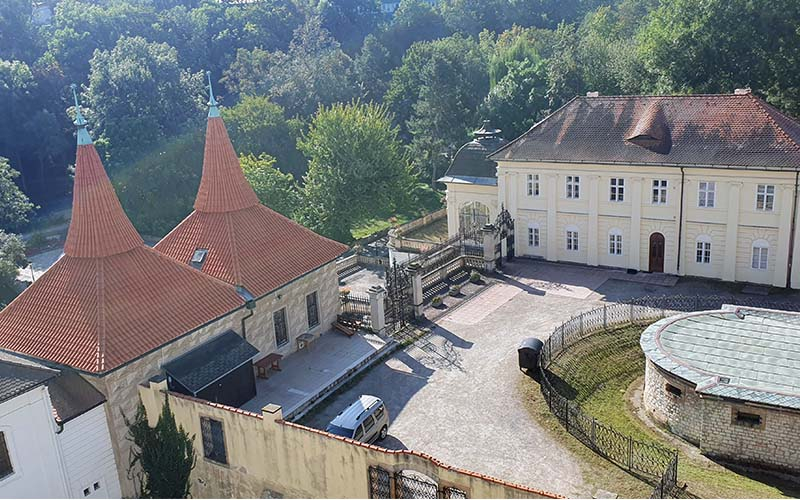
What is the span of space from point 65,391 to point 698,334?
62.6ft

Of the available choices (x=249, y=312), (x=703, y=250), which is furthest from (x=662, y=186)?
(x=249, y=312)

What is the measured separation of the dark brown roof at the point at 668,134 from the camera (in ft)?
104

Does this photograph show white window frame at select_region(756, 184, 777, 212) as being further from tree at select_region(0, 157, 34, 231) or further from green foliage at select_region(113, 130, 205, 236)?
tree at select_region(0, 157, 34, 231)

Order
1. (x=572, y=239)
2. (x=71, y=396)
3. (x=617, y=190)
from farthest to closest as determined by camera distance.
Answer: (x=572, y=239), (x=617, y=190), (x=71, y=396)

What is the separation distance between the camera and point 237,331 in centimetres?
2461

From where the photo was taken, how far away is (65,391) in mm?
19391

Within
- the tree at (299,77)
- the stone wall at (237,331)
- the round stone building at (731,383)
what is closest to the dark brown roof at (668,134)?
the round stone building at (731,383)

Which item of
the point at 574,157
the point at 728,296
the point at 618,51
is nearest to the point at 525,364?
the point at 728,296

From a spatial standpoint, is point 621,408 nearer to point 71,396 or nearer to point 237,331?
point 237,331

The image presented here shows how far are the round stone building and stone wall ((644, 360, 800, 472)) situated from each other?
1.0 inches

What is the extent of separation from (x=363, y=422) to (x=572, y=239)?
783 inches

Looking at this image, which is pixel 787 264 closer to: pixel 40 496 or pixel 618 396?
pixel 618 396

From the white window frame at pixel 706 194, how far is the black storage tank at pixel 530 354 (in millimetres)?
13286

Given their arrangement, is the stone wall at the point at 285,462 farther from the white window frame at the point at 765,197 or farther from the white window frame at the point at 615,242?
the white window frame at the point at 765,197
